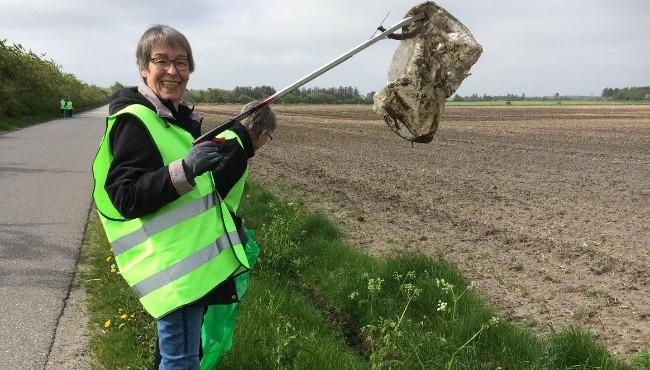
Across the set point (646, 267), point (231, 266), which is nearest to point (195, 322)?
point (231, 266)

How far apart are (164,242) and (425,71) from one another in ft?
5.42

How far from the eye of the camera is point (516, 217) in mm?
9422

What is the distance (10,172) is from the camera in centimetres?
1196

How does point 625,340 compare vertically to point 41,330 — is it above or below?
below

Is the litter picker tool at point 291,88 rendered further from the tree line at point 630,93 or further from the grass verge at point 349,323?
the tree line at point 630,93

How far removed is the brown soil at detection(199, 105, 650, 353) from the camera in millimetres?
5605

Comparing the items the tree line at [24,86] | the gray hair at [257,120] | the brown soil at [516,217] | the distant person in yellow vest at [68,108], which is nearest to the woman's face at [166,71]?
the gray hair at [257,120]

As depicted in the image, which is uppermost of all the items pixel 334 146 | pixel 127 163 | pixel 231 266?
pixel 127 163

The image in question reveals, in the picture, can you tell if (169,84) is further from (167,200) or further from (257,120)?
(167,200)

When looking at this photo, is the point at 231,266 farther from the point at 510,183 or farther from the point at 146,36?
the point at 510,183

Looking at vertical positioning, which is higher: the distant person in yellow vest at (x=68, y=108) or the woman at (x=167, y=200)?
the woman at (x=167, y=200)

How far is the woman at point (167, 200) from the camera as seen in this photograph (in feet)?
7.12

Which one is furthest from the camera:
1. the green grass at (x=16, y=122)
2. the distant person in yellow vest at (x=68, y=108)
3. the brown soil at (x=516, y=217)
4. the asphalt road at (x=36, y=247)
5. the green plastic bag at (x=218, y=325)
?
the distant person in yellow vest at (x=68, y=108)

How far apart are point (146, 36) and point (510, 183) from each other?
11639mm
